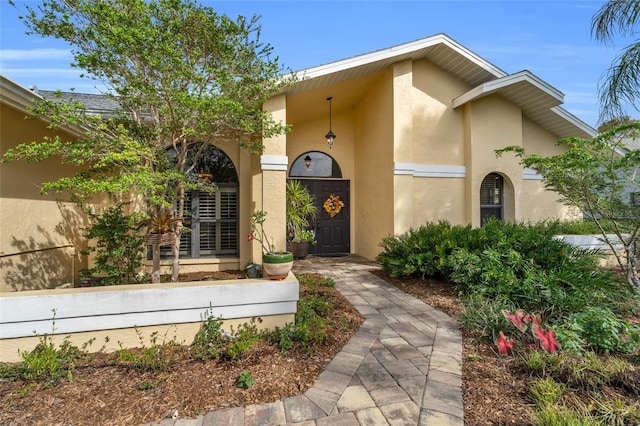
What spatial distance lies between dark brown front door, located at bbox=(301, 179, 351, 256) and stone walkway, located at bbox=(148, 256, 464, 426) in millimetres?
5034

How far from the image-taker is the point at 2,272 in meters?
3.75

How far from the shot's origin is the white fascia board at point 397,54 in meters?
5.95

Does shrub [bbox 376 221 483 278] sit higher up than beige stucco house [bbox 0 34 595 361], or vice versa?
beige stucco house [bbox 0 34 595 361]

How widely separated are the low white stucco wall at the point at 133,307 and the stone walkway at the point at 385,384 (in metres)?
0.97

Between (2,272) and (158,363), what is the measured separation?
305 centimetres

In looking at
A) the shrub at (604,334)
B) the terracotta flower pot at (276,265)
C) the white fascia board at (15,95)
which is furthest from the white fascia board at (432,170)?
the white fascia board at (15,95)

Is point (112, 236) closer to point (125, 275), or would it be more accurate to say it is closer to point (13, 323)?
point (125, 275)

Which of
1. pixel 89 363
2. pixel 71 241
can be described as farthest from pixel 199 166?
pixel 89 363

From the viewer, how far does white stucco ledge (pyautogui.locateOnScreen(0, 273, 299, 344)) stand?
8.46 feet

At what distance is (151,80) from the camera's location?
3.59 metres

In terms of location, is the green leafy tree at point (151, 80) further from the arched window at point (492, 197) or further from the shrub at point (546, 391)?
the arched window at point (492, 197)

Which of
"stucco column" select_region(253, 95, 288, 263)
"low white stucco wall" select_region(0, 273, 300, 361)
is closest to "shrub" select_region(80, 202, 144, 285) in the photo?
"low white stucco wall" select_region(0, 273, 300, 361)

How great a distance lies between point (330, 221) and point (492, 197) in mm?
4630

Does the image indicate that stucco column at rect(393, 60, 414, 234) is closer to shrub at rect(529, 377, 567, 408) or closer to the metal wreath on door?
the metal wreath on door
